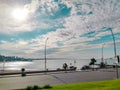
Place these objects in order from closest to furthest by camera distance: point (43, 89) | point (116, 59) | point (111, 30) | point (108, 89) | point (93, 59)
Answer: point (108, 89) → point (43, 89) → point (116, 59) → point (111, 30) → point (93, 59)

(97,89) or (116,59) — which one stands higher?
(116,59)

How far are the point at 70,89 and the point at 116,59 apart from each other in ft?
50.1

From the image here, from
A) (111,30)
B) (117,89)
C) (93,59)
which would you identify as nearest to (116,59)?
(111,30)

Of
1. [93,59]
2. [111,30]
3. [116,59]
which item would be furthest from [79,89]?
[93,59]

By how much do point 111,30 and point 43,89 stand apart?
25.9m

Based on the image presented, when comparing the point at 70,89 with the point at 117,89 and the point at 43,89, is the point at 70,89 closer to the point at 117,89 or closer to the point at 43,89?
the point at 43,89

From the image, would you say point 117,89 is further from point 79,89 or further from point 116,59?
point 116,59

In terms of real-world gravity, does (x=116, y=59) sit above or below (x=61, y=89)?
above

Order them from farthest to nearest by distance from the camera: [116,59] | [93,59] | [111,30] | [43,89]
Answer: [93,59] → [111,30] → [116,59] → [43,89]

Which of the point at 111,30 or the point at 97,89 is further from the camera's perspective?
the point at 111,30

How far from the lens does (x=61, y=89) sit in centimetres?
1866

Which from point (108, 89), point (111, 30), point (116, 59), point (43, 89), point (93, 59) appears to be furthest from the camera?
point (93, 59)

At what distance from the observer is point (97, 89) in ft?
58.6

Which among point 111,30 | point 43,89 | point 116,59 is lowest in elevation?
point 43,89
